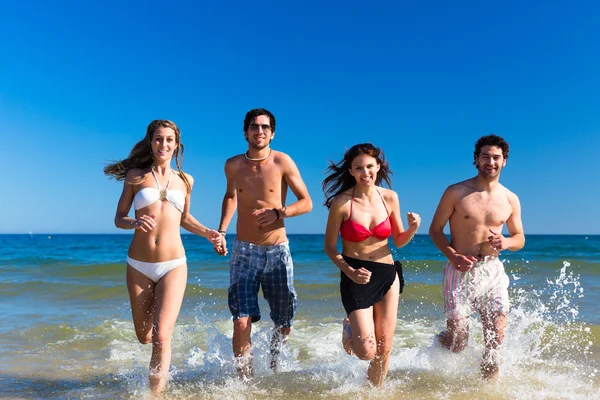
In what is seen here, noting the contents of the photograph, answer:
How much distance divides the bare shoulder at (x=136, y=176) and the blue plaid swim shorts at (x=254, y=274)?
1112 millimetres

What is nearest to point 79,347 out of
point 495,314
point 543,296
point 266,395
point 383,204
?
point 266,395

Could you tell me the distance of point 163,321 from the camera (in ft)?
14.9

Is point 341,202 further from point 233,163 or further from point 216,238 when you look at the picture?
point 233,163

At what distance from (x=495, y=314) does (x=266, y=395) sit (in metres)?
2.24

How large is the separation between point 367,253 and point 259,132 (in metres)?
1.56

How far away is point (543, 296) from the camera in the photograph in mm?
12336

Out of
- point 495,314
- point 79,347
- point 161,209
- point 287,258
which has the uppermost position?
point 161,209

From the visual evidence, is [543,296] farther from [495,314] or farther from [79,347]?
[79,347]

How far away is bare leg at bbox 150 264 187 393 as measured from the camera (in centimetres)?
456

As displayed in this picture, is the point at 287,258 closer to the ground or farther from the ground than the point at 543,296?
farther from the ground

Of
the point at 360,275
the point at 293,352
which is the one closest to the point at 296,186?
the point at 360,275

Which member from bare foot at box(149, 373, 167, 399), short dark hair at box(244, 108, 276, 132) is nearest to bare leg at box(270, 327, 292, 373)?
bare foot at box(149, 373, 167, 399)

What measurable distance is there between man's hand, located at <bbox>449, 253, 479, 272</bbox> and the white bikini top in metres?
2.54

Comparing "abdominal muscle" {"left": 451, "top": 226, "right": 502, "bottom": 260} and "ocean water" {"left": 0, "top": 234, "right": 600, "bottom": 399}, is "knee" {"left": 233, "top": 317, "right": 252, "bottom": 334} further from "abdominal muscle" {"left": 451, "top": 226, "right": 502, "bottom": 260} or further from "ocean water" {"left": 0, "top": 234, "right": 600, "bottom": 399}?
"abdominal muscle" {"left": 451, "top": 226, "right": 502, "bottom": 260}
